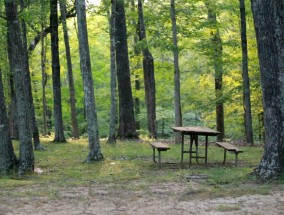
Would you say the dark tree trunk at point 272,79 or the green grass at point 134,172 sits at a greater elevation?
the dark tree trunk at point 272,79

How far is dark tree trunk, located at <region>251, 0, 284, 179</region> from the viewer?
7.50 meters

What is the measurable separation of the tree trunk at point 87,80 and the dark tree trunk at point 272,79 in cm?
479

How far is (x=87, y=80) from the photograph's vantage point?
1082 cm

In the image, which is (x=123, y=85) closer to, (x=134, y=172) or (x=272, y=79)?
(x=134, y=172)

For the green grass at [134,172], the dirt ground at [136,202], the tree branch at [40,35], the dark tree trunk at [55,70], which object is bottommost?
the green grass at [134,172]

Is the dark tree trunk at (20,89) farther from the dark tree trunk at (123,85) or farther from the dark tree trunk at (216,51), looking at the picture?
the dark tree trunk at (216,51)

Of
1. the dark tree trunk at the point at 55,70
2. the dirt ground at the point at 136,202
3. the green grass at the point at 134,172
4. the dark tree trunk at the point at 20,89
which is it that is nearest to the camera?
the dirt ground at the point at 136,202

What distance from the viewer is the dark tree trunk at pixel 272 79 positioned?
750 cm

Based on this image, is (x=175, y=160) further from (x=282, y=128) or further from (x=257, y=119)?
(x=257, y=119)

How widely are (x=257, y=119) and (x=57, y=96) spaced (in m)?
13.7

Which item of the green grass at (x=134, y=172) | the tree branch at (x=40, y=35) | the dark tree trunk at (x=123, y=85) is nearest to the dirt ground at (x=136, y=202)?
the green grass at (x=134, y=172)

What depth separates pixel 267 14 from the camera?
7578 millimetres

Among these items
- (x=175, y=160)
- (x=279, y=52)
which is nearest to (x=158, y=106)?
(x=175, y=160)

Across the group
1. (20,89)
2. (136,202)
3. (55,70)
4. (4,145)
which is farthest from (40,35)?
(136,202)
